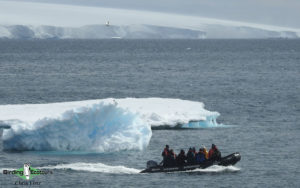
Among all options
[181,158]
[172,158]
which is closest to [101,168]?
[172,158]

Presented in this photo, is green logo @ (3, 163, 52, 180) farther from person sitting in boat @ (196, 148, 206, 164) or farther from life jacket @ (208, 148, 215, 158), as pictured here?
life jacket @ (208, 148, 215, 158)

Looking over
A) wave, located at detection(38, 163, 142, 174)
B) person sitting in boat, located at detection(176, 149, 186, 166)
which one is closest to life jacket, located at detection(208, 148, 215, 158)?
person sitting in boat, located at detection(176, 149, 186, 166)

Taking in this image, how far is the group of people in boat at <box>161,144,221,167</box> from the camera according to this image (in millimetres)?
39656

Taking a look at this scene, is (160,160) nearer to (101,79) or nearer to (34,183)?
(34,183)

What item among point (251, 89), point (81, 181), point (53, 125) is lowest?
point (81, 181)

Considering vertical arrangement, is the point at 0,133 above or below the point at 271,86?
below

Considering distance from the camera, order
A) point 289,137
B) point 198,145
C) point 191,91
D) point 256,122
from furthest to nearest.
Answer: point 191,91 < point 256,122 < point 289,137 < point 198,145

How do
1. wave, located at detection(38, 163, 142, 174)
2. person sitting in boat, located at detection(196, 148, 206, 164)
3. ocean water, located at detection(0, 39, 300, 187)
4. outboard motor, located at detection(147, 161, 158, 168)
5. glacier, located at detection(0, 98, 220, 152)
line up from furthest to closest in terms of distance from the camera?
→ glacier, located at detection(0, 98, 220, 152)
person sitting in boat, located at detection(196, 148, 206, 164)
outboard motor, located at detection(147, 161, 158, 168)
wave, located at detection(38, 163, 142, 174)
ocean water, located at detection(0, 39, 300, 187)

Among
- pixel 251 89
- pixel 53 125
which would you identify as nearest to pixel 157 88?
pixel 251 89

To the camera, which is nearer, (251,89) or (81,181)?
(81,181)

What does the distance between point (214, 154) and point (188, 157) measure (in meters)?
1.44

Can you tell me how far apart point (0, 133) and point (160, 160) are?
483 inches

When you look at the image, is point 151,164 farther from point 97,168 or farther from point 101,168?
point 97,168

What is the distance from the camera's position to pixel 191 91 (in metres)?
78.6
